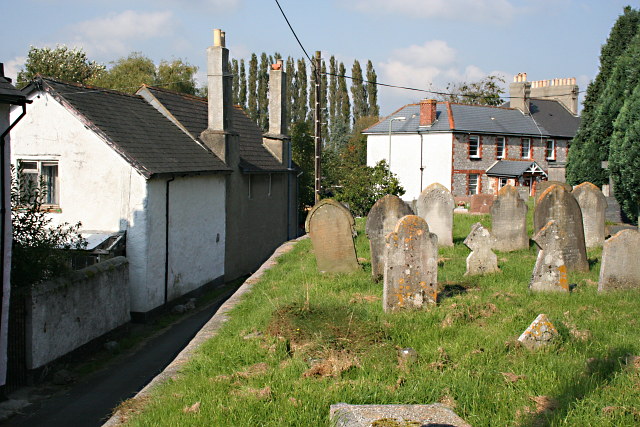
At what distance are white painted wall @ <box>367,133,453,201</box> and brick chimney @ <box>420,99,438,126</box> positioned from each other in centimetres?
107

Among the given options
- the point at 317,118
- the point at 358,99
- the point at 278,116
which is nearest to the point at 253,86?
the point at 358,99

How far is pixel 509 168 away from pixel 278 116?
26.5 m

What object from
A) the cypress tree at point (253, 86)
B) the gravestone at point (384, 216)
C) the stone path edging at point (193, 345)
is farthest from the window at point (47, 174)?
the cypress tree at point (253, 86)

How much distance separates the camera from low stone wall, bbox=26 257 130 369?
38.7 feet

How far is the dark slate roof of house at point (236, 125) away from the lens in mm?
22844

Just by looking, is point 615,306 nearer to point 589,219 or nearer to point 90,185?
point 589,219

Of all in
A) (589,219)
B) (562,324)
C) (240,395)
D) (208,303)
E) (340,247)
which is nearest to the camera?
(240,395)

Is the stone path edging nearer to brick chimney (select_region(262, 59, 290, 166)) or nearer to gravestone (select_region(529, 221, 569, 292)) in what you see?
gravestone (select_region(529, 221, 569, 292))

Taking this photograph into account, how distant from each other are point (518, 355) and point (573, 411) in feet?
5.31

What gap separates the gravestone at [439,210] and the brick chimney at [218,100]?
873 cm

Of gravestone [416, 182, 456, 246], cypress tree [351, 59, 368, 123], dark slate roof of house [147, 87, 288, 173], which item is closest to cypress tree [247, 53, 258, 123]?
cypress tree [351, 59, 368, 123]

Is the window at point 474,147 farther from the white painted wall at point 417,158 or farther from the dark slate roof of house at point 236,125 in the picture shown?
the dark slate roof of house at point 236,125

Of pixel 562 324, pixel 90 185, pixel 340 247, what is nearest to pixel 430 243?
pixel 562 324

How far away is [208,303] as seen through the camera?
1994cm
